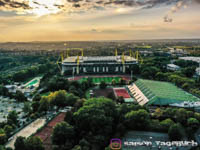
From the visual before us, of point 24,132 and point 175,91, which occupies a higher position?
point 175,91

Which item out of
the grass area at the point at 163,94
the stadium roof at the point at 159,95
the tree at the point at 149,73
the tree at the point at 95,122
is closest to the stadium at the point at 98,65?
the tree at the point at 149,73

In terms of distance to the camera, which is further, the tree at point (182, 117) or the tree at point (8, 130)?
the tree at point (182, 117)

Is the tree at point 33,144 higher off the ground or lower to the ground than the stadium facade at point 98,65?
lower

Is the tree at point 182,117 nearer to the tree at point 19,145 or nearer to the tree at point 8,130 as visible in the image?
the tree at point 19,145

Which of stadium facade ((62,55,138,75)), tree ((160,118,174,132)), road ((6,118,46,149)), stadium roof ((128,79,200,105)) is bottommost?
road ((6,118,46,149))

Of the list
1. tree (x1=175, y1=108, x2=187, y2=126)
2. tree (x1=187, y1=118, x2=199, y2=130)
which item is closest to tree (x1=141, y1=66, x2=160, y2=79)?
tree (x1=175, y1=108, x2=187, y2=126)

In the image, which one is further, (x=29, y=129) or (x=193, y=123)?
(x=29, y=129)

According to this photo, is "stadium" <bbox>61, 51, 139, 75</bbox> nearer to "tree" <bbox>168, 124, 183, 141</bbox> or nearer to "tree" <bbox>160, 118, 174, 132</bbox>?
"tree" <bbox>160, 118, 174, 132</bbox>

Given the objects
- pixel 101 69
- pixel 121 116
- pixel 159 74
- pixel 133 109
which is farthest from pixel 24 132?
pixel 101 69

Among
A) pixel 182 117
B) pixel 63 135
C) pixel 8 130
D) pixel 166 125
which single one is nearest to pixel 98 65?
pixel 182 117

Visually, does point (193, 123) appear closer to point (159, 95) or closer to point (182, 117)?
point (182, 117)

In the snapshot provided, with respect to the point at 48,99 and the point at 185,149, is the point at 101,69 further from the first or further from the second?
the point at 185,149
